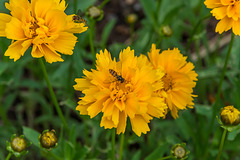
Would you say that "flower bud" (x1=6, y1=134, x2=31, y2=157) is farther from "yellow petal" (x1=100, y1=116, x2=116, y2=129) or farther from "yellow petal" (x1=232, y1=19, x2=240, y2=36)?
"yellow petal" (x1=232, y1=19, x2=240, y2=36)

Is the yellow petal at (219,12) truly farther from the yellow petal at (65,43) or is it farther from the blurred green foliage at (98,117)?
the yellow petal at (65,43)

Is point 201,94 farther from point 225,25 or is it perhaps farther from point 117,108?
point 117,108

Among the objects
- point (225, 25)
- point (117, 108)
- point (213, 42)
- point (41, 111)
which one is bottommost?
point (41, 111)

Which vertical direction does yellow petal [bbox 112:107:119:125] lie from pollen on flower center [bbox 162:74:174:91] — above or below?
below

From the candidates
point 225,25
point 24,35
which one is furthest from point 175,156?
point 24,35

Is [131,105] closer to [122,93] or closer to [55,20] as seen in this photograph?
[122,93]

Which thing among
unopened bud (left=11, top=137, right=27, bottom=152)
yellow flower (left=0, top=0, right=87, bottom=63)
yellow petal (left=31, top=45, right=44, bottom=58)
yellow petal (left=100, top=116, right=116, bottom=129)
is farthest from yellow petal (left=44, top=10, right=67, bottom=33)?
unopened bud (left=11, top=137, right=27, bottom=152)

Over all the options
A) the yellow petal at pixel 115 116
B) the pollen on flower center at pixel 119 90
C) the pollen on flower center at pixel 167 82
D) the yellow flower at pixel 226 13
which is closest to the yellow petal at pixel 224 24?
the yellow flower at pixel 226 13
